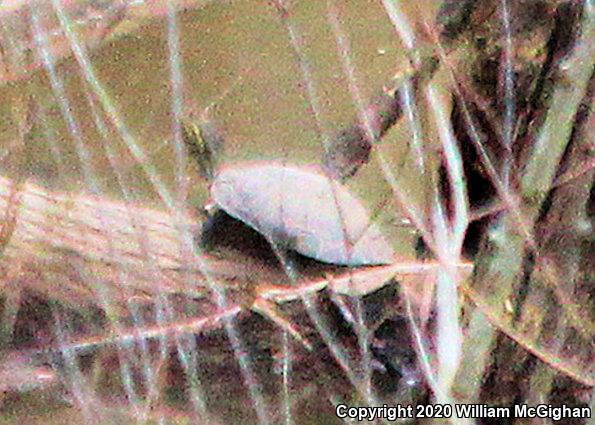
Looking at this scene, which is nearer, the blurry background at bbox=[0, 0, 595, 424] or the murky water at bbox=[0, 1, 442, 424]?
the blurry background at bbox=[0, 0, 595, 424]

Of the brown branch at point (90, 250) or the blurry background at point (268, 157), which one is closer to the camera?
the blurry background at point (268, 157)

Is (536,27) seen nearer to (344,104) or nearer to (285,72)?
(344,104)

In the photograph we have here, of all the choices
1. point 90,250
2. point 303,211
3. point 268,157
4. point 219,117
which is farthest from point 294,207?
point 90,250

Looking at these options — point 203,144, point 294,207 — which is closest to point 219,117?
point 203,144

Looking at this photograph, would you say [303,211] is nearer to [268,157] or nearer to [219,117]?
[268,157]

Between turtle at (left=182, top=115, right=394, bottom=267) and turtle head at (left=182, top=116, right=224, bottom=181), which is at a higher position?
turtle head at (left=182, top=116, right=224, bottom=181)

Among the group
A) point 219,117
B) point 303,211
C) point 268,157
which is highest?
point 219,117

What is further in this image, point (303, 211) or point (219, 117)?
point (219, 117)

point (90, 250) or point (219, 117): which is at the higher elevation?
point (219, 117)
